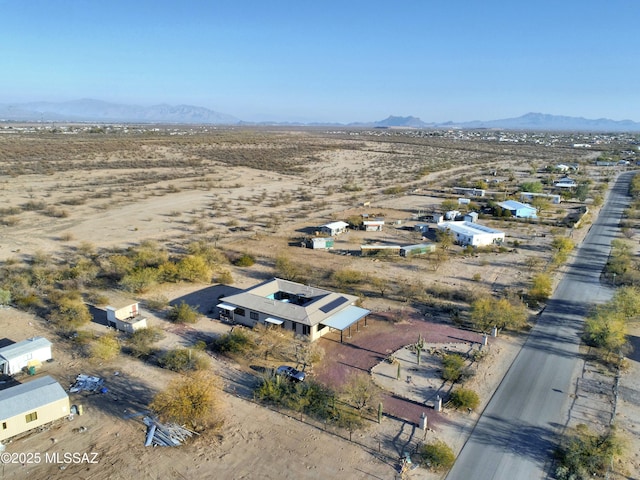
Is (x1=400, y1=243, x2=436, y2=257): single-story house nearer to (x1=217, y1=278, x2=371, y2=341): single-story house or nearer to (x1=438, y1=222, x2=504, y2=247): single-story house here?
(x1=438, y1=222, x2=504, y2=247): single-story house

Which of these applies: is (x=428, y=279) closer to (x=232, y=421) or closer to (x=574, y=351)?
(x=574, y=351)

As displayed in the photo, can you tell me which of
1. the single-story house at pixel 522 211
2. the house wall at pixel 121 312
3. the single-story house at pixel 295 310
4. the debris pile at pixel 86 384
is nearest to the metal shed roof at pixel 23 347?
the debris pile at pixel 86 384

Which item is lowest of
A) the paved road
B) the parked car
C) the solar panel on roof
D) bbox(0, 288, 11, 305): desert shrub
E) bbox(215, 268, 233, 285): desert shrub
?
the paved road

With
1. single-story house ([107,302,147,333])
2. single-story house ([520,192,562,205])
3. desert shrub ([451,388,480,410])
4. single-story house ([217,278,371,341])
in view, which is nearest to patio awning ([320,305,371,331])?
single-story house ([217,278,371,341])

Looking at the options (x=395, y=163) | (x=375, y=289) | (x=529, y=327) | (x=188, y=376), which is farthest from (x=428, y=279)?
(x=395, y=163)

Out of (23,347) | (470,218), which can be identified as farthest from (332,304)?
(470,218)

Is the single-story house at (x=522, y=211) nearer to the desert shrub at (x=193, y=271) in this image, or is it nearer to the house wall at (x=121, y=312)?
the desert shrub at (x=193, y=271)

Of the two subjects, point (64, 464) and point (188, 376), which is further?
point (188, 376)

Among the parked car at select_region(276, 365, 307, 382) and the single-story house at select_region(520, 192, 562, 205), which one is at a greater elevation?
the single-story house at select_region(520, 192, 562, 205)
